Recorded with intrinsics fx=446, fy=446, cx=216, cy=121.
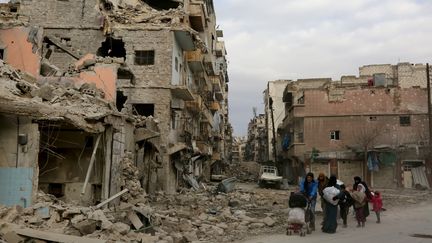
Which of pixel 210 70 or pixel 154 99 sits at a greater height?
pixel 210 70

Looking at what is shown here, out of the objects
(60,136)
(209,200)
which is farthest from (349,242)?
(209,200)

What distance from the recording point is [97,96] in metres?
17.6

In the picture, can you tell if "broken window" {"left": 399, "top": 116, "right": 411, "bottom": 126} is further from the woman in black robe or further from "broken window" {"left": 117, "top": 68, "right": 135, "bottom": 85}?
the woman in black robe

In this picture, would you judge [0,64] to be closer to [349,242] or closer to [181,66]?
[349,242]

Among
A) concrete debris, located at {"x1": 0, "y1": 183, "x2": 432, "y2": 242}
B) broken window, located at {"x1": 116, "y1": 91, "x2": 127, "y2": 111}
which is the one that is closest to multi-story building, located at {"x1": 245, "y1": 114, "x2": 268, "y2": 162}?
broken window, located at {"x1": 116, "y1": 91, "x2": 127, "y2": 111}

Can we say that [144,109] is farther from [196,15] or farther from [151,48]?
[196,15]

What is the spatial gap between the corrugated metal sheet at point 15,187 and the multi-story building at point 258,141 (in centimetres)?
7084

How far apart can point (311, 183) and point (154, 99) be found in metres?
16.3

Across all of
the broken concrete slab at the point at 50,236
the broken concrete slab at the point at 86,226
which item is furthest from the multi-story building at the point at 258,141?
the broken concrete slab at the point at 50,236

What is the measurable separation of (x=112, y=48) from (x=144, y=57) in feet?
8.53

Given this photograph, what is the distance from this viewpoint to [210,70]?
4562cm

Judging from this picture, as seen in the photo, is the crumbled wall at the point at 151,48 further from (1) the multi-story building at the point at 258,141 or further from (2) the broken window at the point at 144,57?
(1) the multi-story building at the point at 258,141

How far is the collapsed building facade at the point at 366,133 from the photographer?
3969cm

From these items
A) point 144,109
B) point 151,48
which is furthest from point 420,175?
point 151,48
